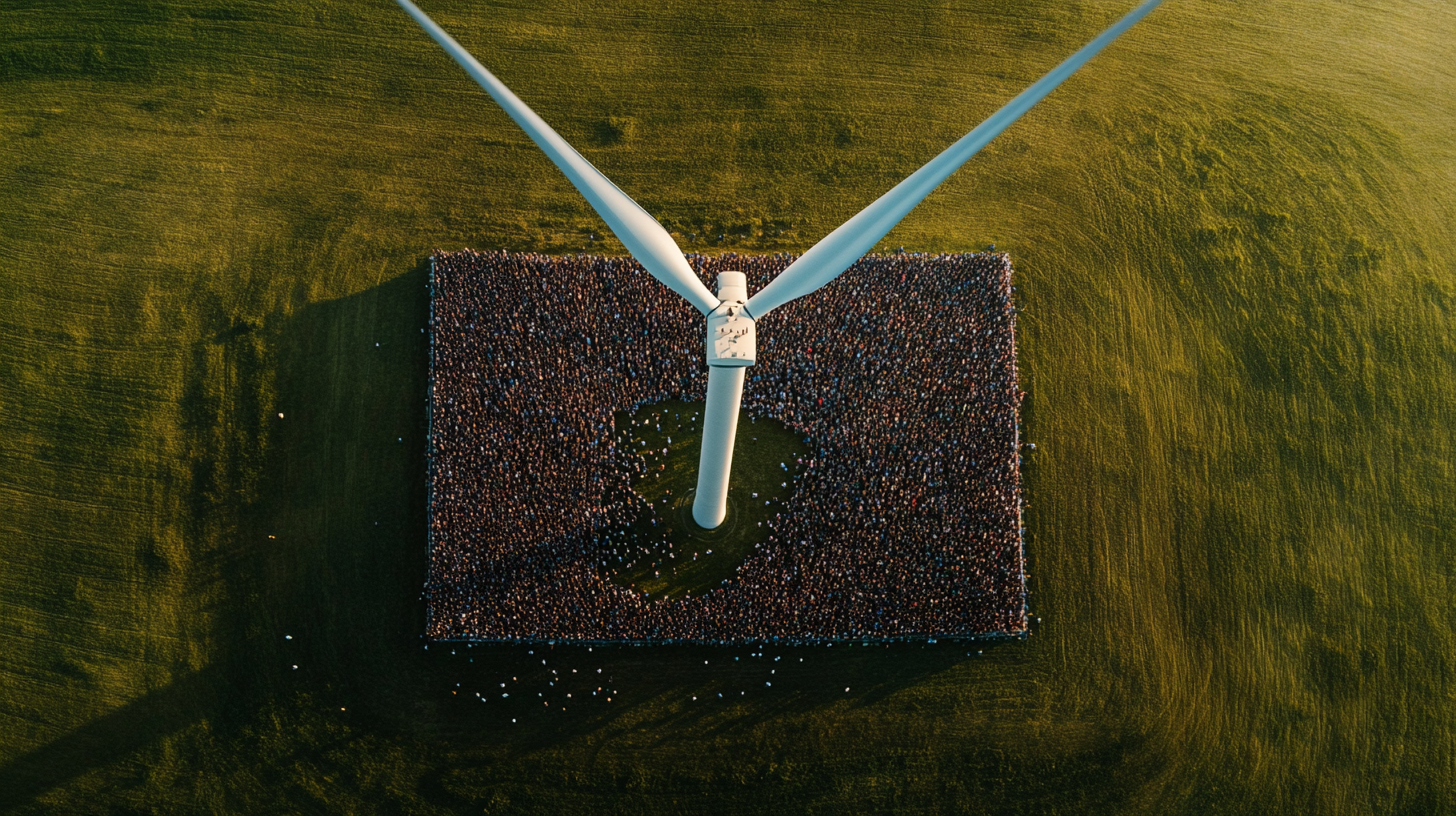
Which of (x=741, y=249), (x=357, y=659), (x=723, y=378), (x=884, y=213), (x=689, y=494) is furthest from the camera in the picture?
(x=741, y=249)

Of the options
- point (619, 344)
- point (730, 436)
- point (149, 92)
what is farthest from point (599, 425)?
point (149, 92)

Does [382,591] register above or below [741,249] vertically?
below

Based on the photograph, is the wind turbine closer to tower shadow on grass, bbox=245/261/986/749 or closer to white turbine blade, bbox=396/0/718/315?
white turbine blade, bbox=396/0/718/315

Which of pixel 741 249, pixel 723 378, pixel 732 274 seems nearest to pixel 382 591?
pixel 723 378

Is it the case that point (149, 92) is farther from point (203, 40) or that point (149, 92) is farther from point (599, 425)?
point (599, 425)

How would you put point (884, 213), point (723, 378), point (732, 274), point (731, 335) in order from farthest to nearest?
point (723, 378) → point (732, 274) → point (731, 335) → point (884, 213)

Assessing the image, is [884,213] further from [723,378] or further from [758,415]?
[758,415]

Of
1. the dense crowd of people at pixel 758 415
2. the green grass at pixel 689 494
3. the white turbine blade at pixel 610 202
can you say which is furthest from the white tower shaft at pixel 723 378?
the dense crowd of people at pixel 758 415
